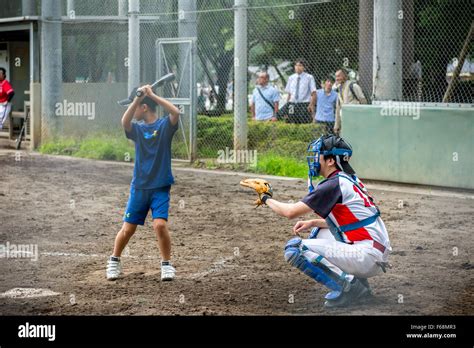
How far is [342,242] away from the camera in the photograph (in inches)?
268

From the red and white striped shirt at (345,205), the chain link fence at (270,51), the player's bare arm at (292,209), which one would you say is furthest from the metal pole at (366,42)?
the player's bare arm at (292,209)

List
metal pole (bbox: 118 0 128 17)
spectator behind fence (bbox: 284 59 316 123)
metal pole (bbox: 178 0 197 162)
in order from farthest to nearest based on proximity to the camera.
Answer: metal pole (bbox: 118 0 128 17) → metal pole (bbox: 178 0 197 162) → spectator behind fence (bbox: 284 59 316 123)

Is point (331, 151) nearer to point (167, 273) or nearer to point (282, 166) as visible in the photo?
point (167, 273)

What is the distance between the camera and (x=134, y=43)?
18672 millimetres

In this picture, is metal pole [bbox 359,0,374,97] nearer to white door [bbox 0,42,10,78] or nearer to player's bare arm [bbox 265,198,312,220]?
player's bare arm [bbox 265,198,312,220]

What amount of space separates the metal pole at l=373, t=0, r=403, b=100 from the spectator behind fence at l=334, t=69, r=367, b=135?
0.67 meters

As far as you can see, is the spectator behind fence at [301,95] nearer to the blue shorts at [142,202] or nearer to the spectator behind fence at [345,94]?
the spectator behind fence at [345,94]

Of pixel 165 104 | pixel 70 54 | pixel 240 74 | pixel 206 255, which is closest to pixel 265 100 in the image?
pixel 240 74

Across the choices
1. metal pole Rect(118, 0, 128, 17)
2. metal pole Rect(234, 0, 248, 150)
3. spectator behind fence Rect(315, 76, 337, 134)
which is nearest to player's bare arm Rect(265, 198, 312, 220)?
spectator behind fence Rect(315, 76, 337, 134)

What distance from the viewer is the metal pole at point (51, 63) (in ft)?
65.8

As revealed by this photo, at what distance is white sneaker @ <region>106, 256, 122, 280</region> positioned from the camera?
25.8ft

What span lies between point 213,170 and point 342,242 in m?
9.71

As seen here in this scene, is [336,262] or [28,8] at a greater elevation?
[28,8]
